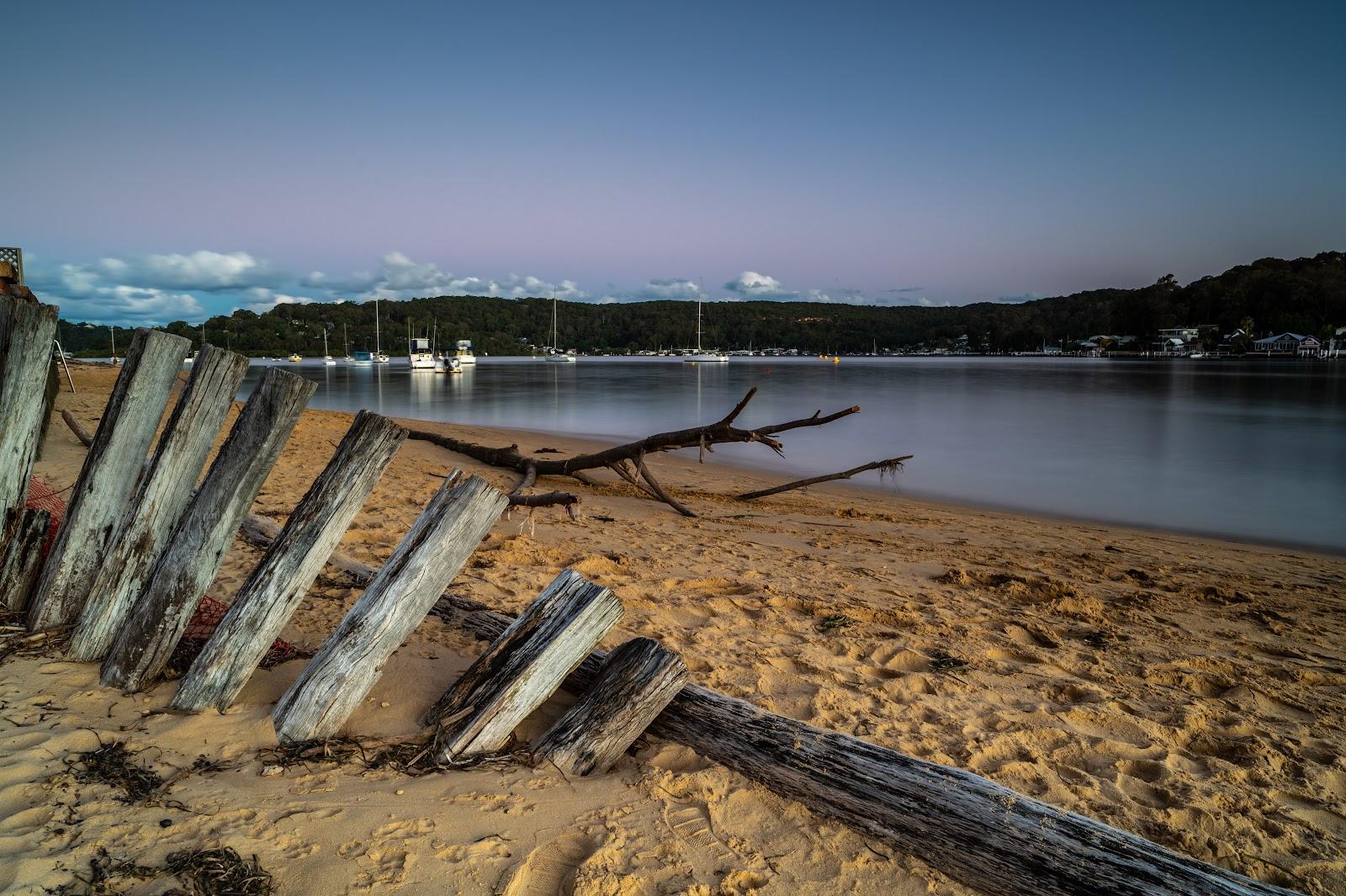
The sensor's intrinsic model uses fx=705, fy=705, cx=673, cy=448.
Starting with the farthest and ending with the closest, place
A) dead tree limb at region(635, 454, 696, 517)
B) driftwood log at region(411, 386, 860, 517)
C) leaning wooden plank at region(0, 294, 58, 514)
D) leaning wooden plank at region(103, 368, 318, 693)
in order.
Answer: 1. dead tree limb at region(635, 454, 696, 517)
2. driftwood log at region(411, 386, 860, 517)
3. leaning wooden plank at region(0, 294, 58, 514)
4. leaning wooden plank at region(103, 368, 318, 693)

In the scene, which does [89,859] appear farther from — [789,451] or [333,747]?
[789,451]

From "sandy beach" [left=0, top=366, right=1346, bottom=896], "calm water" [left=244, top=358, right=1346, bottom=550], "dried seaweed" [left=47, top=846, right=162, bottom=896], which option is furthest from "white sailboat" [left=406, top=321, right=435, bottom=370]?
"dried seaweed" [left=47, top=846, right=162, bottom=896]

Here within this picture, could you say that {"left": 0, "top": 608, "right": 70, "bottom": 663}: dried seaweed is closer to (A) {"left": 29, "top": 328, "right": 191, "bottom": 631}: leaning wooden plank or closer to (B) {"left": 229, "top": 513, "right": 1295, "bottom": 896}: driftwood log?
(A) {"left": 29, "top": 328, "right": 191, "bottom": 631}: leaning wooden plank

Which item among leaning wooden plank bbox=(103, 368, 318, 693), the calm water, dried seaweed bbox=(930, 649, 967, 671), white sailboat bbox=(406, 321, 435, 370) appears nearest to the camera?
leaning wooden plank bbox=(103, 368, 318, 693)

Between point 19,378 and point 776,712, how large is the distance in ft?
12.5

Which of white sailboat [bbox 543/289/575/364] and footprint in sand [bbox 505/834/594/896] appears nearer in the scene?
footprint in sand [bbox 505/834/594/896]

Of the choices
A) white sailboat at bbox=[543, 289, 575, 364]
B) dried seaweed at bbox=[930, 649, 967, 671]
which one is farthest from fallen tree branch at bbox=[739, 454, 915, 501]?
white sailboat at bbox=[543, 289, 575, 364]

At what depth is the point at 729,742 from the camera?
255cm

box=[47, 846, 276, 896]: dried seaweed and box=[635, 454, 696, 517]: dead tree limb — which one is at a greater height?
box=[47, 846, 276, 896]: dried seaweed

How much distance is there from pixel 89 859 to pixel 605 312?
180934 mm

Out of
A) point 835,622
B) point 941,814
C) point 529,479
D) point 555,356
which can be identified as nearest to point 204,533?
point 941,814

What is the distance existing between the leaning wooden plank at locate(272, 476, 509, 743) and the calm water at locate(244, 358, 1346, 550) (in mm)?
11971

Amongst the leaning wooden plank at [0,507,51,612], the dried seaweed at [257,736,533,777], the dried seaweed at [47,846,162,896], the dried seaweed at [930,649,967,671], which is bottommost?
the dried seaweed at [930,649,967,671]

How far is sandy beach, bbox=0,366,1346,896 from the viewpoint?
6.60 feet
